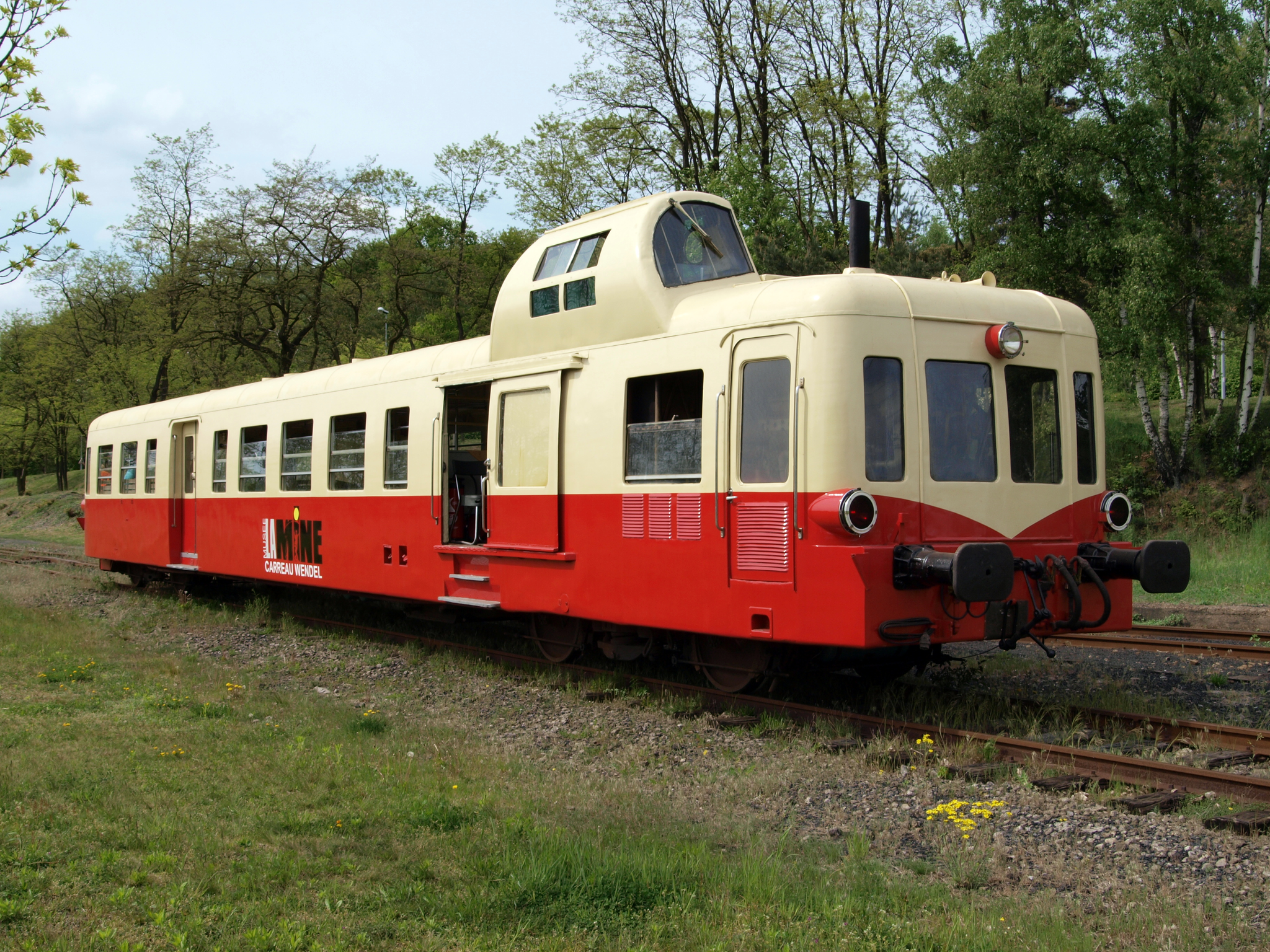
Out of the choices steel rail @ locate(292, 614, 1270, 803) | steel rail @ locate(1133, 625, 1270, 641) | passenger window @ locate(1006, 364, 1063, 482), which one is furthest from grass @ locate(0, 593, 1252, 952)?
steel rail @ locate(1133, 625, 1270, 641)

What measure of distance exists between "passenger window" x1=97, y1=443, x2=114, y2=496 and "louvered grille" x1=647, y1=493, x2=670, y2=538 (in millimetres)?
13859

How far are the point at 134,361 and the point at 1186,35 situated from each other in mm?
39669

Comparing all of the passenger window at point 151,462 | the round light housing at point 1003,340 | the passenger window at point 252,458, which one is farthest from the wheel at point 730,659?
the passenger window at point 151,462

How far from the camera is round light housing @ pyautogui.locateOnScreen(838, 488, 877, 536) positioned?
6246 millimetres

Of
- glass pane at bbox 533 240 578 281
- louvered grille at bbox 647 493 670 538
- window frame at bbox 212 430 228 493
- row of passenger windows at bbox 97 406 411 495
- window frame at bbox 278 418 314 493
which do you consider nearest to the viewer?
louvered grille at bbox 647 493 670 538

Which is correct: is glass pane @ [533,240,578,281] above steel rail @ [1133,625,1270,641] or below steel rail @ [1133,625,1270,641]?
above

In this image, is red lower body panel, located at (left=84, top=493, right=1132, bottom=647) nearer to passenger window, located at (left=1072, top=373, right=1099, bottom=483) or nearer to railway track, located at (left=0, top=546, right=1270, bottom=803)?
passenger window, located at (left=1072, top=373, right=1099, bottom=483)

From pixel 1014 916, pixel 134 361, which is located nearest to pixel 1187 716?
pixel 1014 916

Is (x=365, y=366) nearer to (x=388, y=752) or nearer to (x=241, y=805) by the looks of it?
(x=388, y=752)

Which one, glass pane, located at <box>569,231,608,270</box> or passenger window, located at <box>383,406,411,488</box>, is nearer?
glass pane, located at <box>569,231,608,270</box>

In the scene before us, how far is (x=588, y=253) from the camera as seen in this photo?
29.0 feet

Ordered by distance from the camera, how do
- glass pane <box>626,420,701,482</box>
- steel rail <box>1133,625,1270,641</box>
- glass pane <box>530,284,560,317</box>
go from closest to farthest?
glass pane <box>626,420,701,482</box>
glass pane <box>530,284,560,317</box>
steel rail <box>1133,625,1270,641</box>

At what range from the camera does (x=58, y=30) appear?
26.1 feet

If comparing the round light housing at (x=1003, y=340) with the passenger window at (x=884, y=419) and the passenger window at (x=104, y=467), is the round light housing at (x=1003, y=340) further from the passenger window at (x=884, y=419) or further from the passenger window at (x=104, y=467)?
the passenger window at (x=104, y=467)
